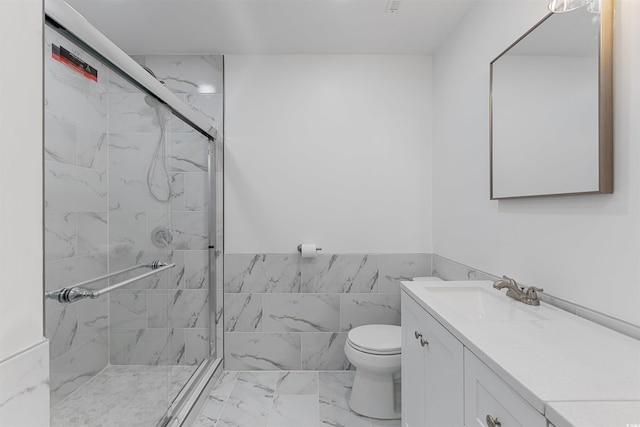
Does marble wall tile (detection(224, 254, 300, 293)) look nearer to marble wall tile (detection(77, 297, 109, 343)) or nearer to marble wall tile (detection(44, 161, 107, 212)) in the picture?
marble wall tile (detection(77, 297, 109, 343))

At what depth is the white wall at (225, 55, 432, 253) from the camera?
2373 millimetres

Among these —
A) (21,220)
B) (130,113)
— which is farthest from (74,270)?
(21,220)

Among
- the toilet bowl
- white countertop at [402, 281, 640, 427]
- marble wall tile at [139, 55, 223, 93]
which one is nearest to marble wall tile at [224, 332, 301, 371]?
the toilet bowl

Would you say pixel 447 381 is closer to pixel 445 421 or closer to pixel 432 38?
pixel 445 421

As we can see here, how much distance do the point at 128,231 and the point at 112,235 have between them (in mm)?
83

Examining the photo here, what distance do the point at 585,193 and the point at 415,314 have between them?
75 centimetres

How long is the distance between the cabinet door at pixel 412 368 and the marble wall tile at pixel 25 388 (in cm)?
115

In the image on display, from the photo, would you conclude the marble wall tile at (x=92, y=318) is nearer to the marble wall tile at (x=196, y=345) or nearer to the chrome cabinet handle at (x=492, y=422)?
the marble wall tile at (x=196, y=345)

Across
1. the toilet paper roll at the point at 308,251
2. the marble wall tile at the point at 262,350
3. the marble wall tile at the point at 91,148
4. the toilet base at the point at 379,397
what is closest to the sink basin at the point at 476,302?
the toilet base at the point at 379,397

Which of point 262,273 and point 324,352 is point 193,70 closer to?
point 262,273

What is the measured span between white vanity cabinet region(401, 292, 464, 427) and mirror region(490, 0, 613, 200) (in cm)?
67

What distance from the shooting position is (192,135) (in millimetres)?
2037

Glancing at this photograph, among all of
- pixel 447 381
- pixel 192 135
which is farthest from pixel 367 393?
pixel 192 135

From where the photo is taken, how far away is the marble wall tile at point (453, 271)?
1726 millimetres
